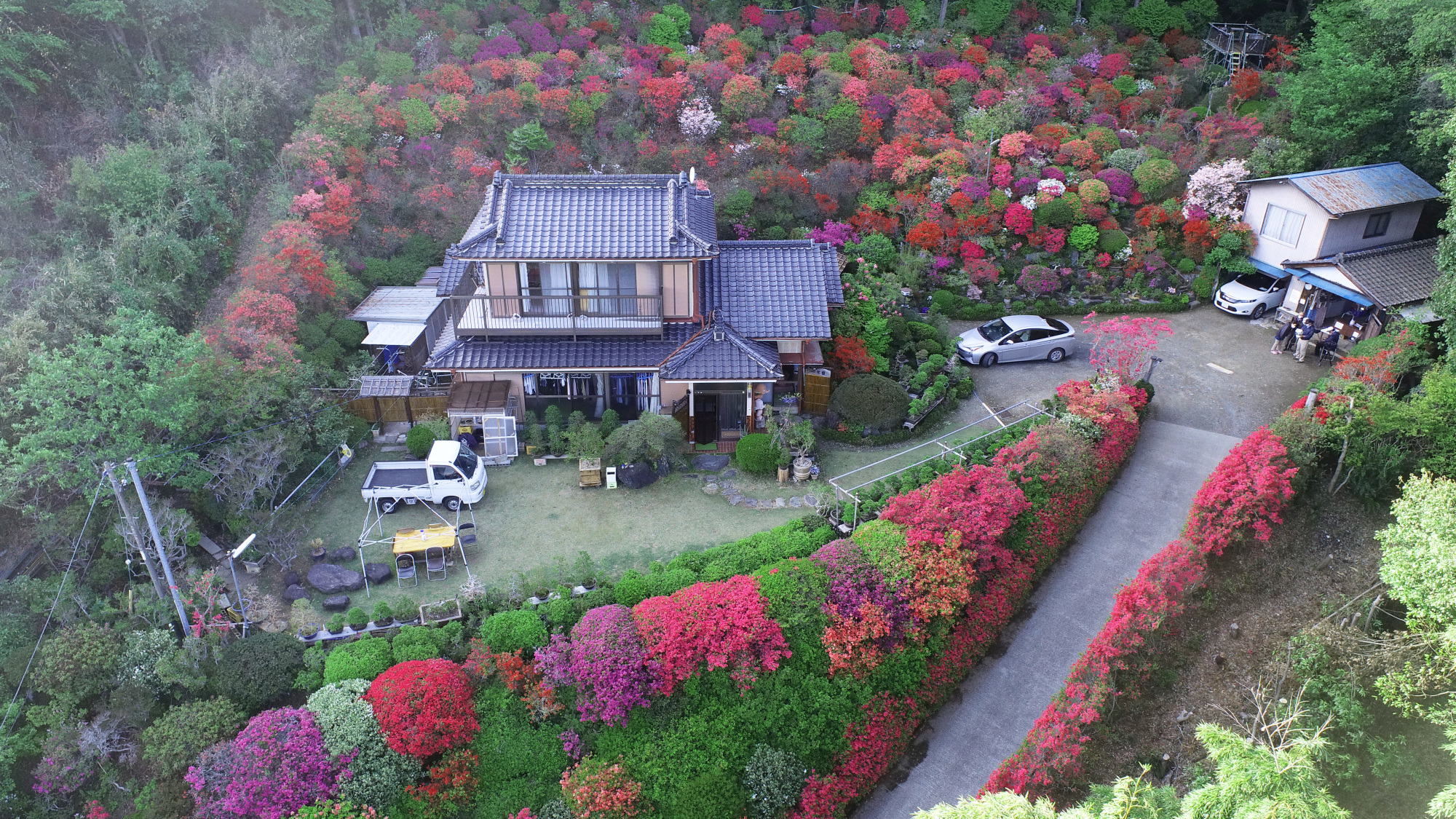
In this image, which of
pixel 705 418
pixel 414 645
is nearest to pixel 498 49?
pixel 705 418

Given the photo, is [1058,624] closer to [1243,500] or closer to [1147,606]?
[1147,606]

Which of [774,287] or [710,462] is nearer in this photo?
[710,462]

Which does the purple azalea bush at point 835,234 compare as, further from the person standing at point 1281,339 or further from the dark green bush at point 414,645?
the dark green bush at point 414,645

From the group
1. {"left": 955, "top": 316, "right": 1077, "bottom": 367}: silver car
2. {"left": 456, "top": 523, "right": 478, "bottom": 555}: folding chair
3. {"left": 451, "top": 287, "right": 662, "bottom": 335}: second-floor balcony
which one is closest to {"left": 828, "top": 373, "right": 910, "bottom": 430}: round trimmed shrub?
{"left": 955, "top": 316, "right": 1077, "bottom": 367}: silver car

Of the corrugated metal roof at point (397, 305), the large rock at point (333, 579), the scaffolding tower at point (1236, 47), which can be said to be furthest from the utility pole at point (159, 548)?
the scaffolding tower at point (1236, 47)

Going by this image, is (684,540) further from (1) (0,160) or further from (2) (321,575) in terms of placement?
(1) (0,160)
